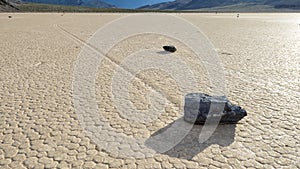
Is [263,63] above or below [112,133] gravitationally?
above

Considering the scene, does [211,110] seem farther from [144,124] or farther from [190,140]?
[144,124]

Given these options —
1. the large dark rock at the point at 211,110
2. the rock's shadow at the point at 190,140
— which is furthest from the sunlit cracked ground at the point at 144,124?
the large dark rock at the point at 211,110

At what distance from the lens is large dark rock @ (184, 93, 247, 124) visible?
9.79 ft

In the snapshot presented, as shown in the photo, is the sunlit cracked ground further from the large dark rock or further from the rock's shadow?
the large dark rock

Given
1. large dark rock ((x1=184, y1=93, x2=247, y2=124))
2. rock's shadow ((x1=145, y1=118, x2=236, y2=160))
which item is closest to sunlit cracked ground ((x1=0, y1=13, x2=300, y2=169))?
rock's shadow ((x1=145, y1=118, x2=236, y2=160))

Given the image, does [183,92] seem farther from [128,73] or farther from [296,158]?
[296,158]

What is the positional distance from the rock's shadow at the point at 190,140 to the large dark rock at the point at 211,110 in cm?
9

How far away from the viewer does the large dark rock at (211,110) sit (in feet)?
9.79

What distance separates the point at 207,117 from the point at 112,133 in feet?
3.91

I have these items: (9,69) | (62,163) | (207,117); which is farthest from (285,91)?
(9,69)

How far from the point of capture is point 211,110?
298cm

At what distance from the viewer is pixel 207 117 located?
9.80 feet

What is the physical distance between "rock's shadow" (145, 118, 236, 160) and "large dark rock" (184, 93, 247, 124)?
0.09 m

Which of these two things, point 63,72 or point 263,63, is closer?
point 63,72
